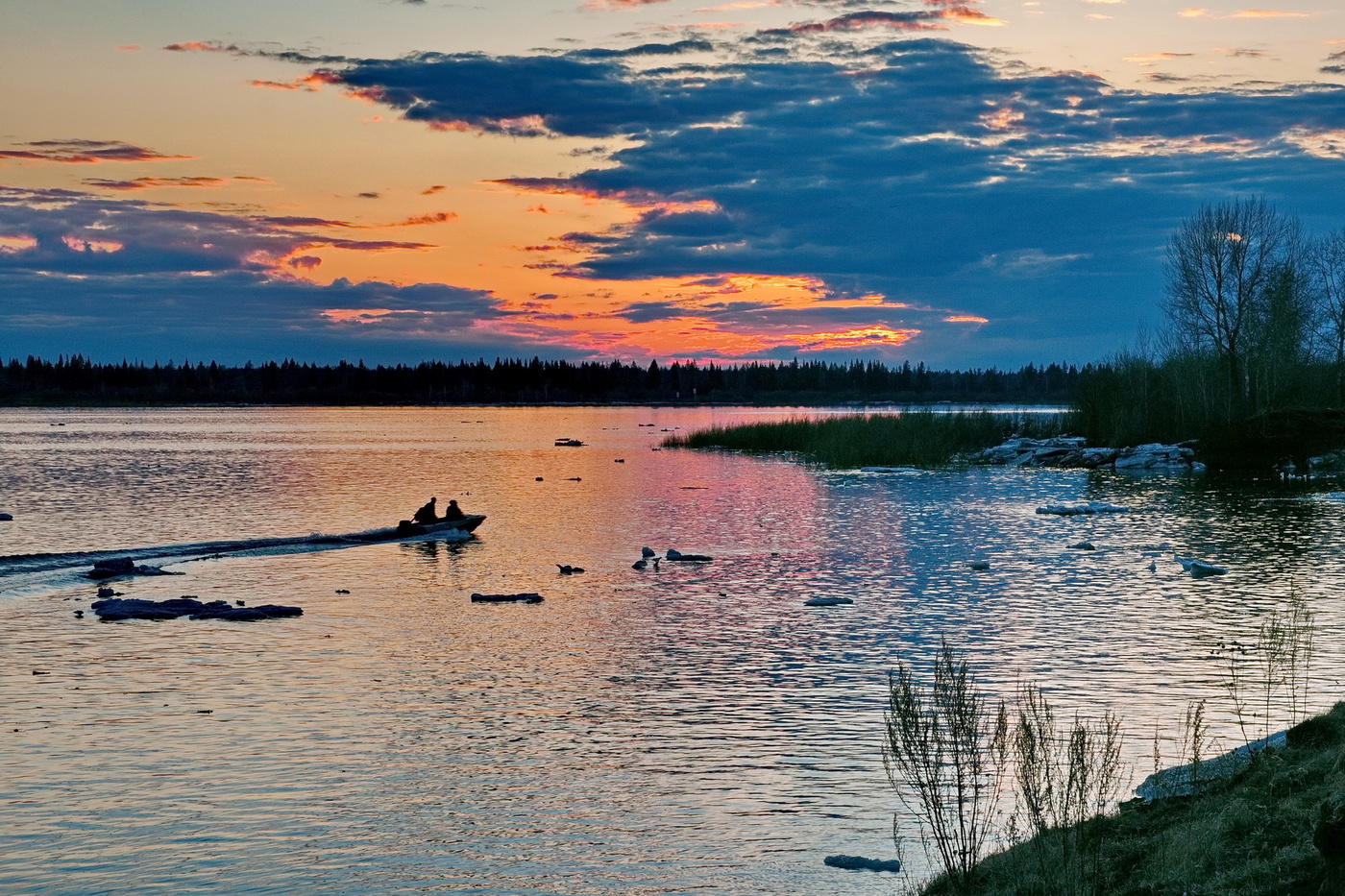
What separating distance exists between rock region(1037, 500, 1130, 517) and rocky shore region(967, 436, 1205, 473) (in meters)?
20.7

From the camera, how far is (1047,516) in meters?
37.8

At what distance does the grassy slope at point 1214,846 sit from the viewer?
23.9 feet

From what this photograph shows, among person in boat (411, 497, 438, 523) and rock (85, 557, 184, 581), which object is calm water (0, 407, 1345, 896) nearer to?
rock (85, 557, 184, 581)

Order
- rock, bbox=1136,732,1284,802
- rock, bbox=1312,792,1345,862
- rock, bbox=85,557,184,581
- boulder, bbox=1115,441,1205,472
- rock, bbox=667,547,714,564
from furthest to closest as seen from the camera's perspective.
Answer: boulder, bbox=1115,441,1205,472, rock, bbox=667,547,714,564, rock, bbox=85,557,184,581, rock, bbox=1136,732,1284,802, rock, bbox=1312,792,1345,862

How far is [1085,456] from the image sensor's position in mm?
64188

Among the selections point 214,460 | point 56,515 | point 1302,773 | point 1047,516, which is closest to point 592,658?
point 1302,773

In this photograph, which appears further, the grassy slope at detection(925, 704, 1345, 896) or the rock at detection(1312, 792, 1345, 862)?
the grassy slope at detection(925, 704, 1345, 896)

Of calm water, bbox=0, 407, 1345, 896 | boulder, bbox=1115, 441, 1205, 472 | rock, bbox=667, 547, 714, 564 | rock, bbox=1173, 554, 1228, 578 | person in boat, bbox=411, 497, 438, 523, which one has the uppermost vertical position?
boulder, bbox=1115, 441, 1205, 472

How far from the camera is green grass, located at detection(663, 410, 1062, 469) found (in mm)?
63844

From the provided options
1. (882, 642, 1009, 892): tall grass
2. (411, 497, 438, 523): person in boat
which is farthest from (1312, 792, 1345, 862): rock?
(411, 497, 438, 523): person in boat

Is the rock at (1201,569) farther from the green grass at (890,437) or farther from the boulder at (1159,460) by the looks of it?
the green grass at (890,437)

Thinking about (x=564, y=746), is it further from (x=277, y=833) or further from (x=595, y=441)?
(x=595, y=441)

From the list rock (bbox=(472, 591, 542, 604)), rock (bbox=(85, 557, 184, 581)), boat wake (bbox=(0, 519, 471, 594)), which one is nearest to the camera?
rock (bbox=(472, 591, 542, 604))

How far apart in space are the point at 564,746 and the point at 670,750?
1218 millimetres
